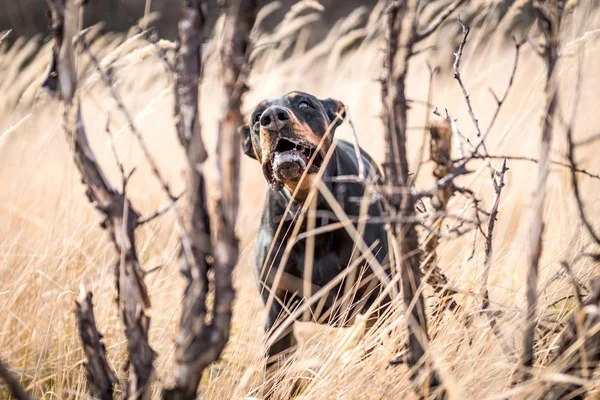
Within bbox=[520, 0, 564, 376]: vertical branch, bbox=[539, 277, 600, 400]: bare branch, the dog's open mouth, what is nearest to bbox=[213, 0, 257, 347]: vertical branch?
bbox=[520, 0, 564, 376]: vertical branch

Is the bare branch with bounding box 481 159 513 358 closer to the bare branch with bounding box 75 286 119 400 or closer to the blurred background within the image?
the bare branch with bounding box 75 286 119 400

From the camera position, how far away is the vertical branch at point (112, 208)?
132 centimetres

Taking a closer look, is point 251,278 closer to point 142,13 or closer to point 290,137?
point 290,137

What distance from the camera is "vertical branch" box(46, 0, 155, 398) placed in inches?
51.9

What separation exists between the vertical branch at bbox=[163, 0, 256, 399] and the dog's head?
1.33 metres

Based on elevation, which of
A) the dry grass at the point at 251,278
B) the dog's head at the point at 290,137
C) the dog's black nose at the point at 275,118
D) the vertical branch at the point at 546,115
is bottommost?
the dry grass at the point at 251,278

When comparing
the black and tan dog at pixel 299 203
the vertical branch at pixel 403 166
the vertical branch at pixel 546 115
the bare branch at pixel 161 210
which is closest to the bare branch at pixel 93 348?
the bare branch at pixel 161 210

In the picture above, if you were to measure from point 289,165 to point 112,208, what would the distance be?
130 centimetres

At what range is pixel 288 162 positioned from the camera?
2.60 meters

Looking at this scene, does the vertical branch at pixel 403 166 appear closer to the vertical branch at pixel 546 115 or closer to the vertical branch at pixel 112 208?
the vertical branch at pixel 546 115

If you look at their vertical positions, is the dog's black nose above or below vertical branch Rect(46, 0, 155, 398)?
below

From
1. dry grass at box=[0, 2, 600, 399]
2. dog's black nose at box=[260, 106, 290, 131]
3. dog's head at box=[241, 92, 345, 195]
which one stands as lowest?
dry grass at box=[0, 2, 600, 399]

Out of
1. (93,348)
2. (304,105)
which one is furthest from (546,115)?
(304,105)

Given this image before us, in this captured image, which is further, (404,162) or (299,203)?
(299,203)
